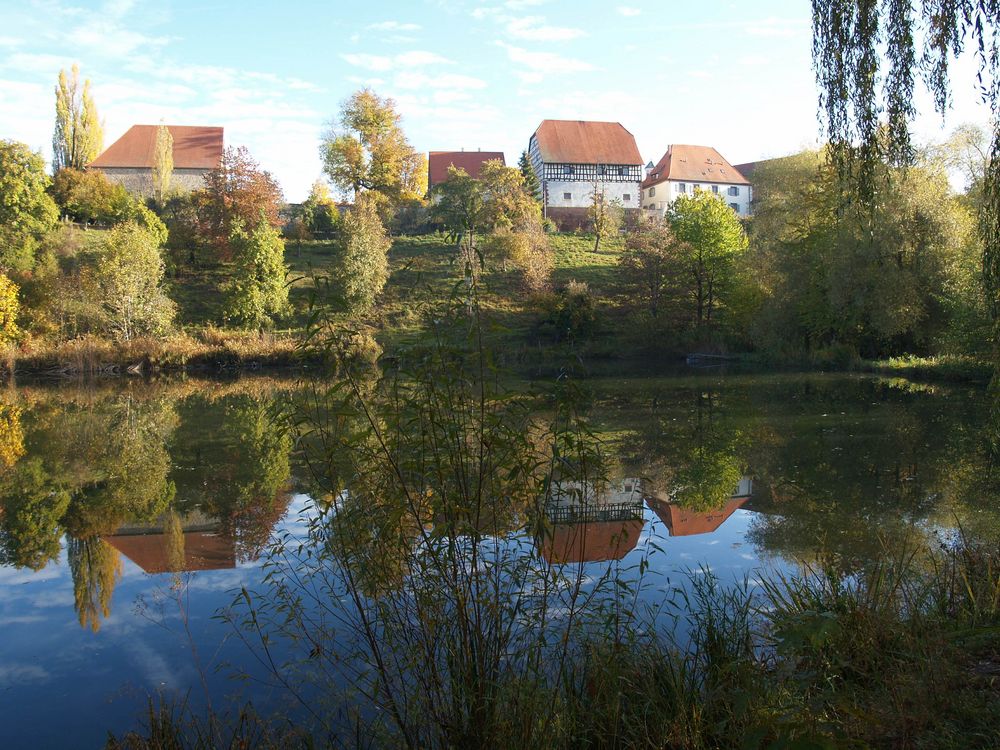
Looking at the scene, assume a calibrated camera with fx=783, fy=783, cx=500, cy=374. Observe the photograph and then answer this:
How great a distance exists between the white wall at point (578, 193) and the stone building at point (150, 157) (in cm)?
2787

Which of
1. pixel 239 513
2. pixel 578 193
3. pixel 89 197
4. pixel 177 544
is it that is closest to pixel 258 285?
pixel 89 197

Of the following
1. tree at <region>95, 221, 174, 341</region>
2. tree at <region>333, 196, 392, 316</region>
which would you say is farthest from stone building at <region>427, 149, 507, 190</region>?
tree at <region>95, 221, 174, 341</region>

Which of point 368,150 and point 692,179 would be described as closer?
point 368,150

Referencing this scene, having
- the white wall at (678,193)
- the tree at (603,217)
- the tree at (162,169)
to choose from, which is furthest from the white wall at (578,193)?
Answer: the tree at (162,169)

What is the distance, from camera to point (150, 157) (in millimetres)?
65375

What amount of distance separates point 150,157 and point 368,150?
63.1ft

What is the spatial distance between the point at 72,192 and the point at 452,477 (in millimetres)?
59366

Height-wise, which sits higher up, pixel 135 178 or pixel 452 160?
pixel 452 160

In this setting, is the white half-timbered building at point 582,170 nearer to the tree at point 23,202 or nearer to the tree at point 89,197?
the tree at point 89,197

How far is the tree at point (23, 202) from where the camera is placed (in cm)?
3934

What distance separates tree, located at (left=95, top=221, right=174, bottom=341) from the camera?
35406mm

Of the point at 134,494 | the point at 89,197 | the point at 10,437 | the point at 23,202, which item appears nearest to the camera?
the point at 134,494

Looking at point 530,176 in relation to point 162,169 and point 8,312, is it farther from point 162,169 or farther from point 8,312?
point 8,312

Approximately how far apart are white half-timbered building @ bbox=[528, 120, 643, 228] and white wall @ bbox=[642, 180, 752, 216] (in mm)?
7053
